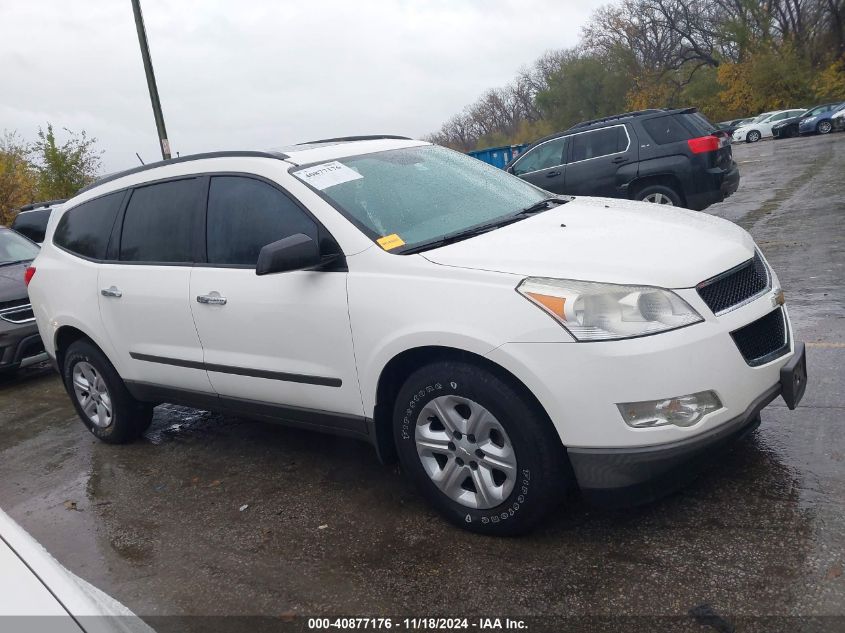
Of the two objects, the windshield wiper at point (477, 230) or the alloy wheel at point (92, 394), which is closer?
the windshield wiper at point (477, 230)

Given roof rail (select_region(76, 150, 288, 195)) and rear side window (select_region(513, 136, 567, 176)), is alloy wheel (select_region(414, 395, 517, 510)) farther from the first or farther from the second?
rear side window (select_region(513, 136, 567, 176))

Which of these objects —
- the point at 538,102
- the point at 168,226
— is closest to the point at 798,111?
the point at 538,102

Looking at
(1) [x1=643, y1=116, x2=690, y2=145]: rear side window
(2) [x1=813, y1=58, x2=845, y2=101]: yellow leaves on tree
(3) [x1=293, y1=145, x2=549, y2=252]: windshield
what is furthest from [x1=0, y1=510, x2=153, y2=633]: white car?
(2) [x1=813, y1=58, x2=845, y2=101]: yellow leaves on tree

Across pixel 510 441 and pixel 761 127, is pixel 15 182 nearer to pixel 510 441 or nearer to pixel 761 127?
pixel 510 441

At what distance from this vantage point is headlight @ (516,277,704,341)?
2822 millimetres

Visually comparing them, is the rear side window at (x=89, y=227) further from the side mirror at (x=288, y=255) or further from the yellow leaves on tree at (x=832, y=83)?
the yellow leaves on tree at (x=832, y=83)

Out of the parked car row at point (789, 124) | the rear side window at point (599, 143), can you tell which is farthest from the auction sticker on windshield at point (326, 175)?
the parked car row at point (789, 124)

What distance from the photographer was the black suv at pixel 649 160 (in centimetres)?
1007

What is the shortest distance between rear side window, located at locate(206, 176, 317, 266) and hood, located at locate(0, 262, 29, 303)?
4394mm

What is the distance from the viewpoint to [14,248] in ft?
28.8

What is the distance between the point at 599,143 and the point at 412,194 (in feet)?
26.3

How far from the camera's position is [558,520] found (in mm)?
3334

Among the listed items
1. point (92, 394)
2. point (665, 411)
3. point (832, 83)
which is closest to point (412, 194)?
point (665, 411)

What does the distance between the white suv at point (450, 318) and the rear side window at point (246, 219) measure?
1 centimetres
